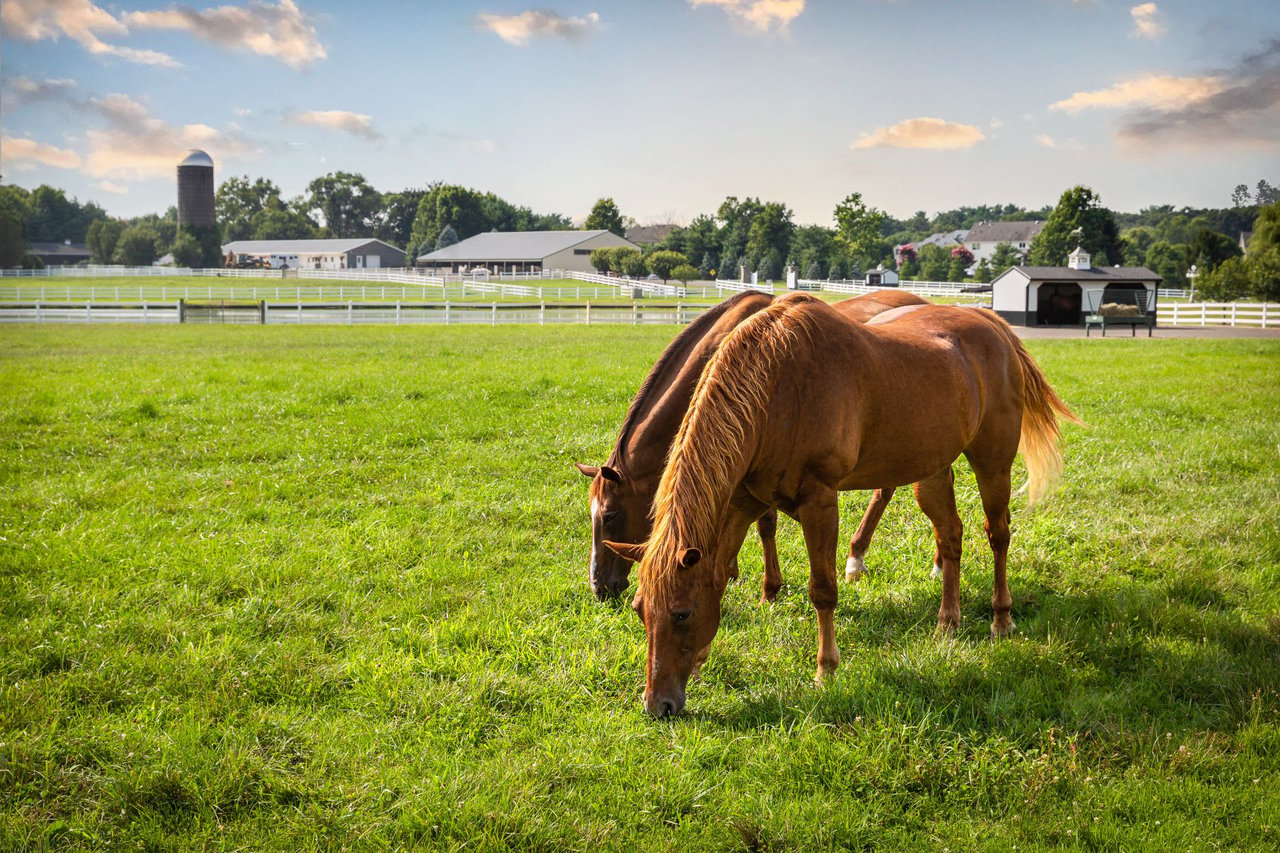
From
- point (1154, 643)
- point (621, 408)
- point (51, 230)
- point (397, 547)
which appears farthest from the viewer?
point (51, 230)

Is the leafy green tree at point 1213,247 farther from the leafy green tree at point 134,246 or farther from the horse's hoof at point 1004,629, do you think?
the leafy green tree at point 134,246

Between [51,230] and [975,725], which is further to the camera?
[51,230]

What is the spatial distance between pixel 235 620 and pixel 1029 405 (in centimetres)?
519

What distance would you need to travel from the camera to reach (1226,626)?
185 inches

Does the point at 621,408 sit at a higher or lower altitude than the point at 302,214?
lower

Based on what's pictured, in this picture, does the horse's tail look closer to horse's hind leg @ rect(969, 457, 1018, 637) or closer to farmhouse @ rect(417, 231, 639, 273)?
horse's hind leg @ rect(969, 457, 1018, 637)

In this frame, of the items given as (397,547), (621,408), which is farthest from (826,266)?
(397,547)

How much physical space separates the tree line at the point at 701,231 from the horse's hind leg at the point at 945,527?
956cm

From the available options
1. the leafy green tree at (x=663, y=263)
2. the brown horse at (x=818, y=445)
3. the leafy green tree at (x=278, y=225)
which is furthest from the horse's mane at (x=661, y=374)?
the leafy green tree at (x=278, y=225)

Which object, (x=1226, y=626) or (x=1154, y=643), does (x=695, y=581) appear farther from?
(x=1226, y=626)

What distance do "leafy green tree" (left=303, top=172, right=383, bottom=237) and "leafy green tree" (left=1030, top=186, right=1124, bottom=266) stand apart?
90.7 m

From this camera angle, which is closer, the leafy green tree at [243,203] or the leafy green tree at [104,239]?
the leafy green tree at [104,239]

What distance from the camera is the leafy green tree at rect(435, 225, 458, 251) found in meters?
103

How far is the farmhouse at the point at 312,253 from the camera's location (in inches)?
3917
